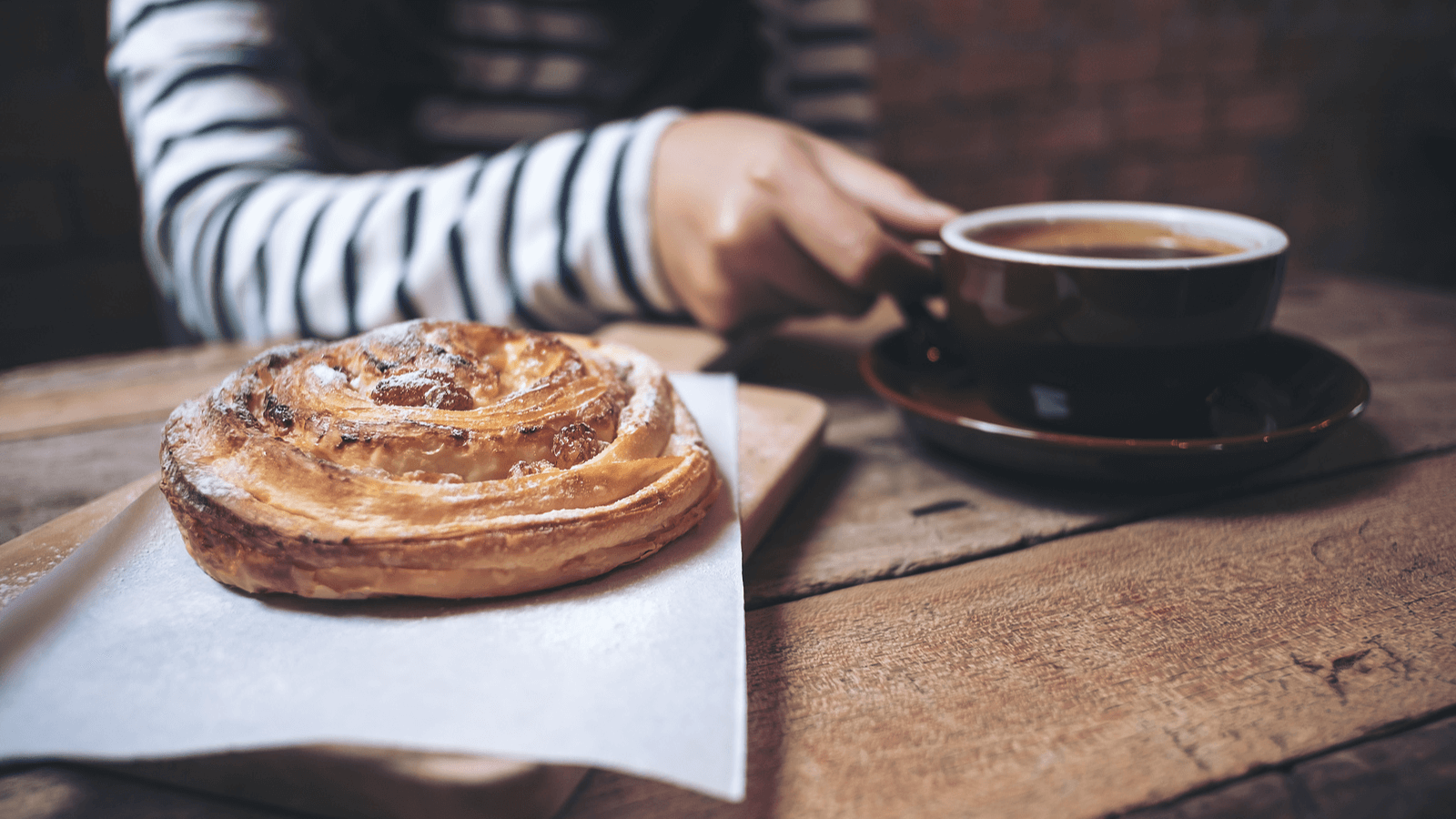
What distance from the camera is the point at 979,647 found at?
439mm

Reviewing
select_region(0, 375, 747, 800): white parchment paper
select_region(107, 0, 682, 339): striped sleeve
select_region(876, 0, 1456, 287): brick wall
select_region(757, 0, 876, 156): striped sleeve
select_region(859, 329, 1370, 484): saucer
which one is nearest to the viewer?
select_region(0, 375, 747, 800): white parchment paper

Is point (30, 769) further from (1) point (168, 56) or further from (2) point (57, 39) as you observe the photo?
(2) point (57, 39)

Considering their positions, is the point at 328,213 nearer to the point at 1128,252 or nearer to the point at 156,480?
the point at 156,480

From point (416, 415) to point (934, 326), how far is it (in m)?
0.48

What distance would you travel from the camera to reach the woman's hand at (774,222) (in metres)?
0.76

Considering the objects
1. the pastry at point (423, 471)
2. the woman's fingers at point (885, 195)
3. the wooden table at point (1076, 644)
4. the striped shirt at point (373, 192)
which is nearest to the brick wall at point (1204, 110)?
the striped shirt at point (373, 192)

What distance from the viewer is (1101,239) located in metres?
0.69

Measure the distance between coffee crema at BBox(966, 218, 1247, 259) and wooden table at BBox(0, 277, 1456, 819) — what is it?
18 centimetres

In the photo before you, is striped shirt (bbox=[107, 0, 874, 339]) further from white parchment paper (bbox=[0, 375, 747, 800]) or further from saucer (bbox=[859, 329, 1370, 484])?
white parchment paper (bbox=[0, 375, 747, 800])

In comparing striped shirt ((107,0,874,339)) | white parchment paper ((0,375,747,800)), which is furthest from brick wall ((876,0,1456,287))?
white parchment paper ((0,375,747,800))

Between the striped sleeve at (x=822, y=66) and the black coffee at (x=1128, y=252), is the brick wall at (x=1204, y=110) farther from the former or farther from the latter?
the black coffee at (x=1128, y=252)

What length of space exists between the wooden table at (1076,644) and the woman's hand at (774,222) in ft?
0.60

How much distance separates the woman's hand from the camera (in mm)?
763

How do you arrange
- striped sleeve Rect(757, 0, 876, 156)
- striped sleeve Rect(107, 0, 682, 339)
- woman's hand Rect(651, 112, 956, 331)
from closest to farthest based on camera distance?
woman's hand Rect(651, 112, 956, 331) < striped sleeve Rect(107, 0, 682, 339) < striped sleeve Rect(757, 0, 876, 156)
